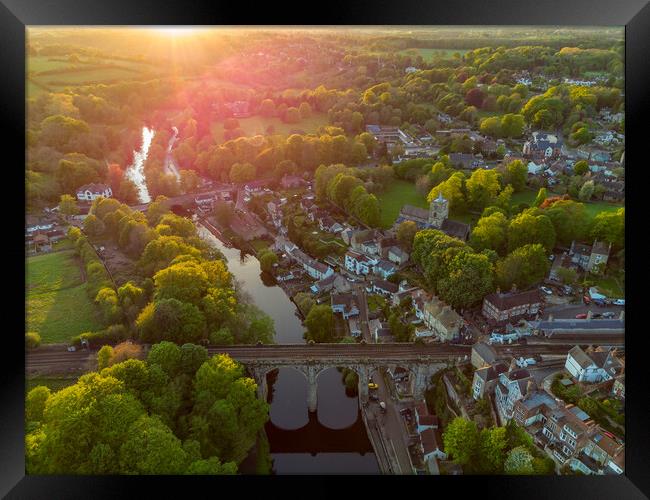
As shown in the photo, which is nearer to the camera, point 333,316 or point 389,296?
point 333,316

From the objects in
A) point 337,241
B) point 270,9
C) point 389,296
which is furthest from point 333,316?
point 270,9

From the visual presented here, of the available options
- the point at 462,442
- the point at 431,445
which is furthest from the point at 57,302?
the point at 462,442

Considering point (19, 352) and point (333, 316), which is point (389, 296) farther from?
point (19, 352)

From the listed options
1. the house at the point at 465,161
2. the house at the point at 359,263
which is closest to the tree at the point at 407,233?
the house at the point at 359,263

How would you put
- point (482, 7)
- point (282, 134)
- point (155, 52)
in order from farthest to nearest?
point (282, 134) → point (155, 52) → point (482, 7)

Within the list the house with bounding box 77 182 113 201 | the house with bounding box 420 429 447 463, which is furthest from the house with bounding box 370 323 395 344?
the house with bounding box 77 182 113 201

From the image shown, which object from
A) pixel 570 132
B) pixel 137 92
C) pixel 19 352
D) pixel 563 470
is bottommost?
pixel 563 470

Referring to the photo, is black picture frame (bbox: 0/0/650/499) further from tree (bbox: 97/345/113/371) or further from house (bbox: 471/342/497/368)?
house (bbox: 471/342/497/368)

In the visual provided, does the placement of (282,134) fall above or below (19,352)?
above
